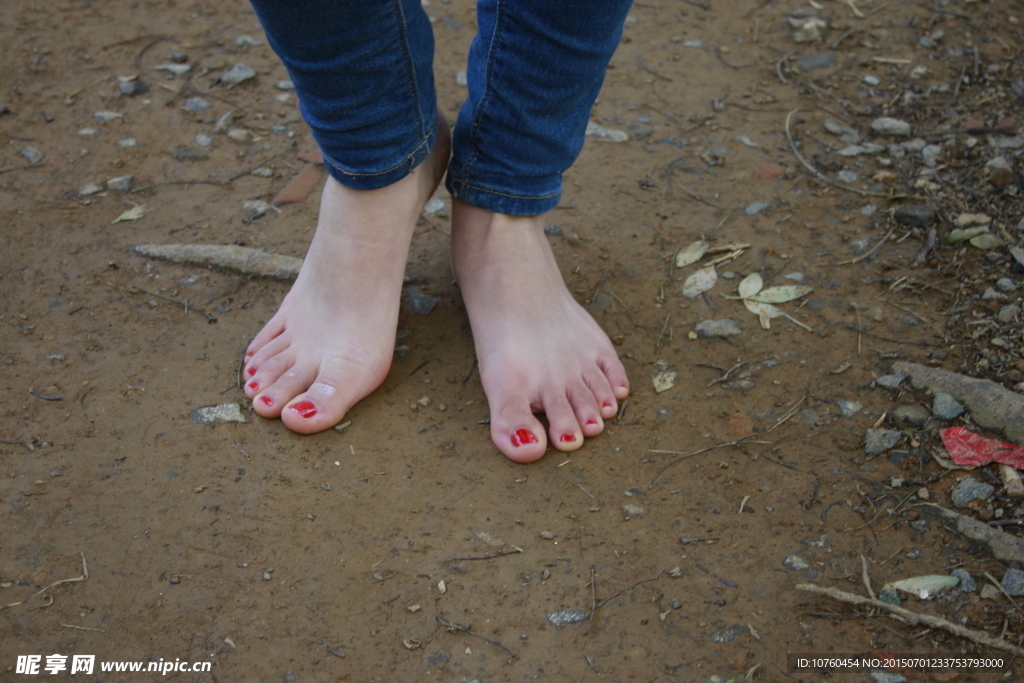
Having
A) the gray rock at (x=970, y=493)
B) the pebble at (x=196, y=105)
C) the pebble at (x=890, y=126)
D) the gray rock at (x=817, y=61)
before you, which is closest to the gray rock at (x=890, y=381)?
the gray rock at (x=970, y=493)

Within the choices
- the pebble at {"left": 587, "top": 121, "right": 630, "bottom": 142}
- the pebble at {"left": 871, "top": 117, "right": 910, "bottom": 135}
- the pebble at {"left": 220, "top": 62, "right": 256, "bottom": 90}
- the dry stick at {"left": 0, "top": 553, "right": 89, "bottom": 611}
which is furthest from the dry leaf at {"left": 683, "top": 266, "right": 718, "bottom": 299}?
the pebble at {"left": 220, "top": 62, "right": 256, "bottom": 90}

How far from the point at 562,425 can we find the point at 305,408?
18.3 inches

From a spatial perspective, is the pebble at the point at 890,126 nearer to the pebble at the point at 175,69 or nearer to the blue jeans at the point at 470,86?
the blue jeans at the point at 470,86

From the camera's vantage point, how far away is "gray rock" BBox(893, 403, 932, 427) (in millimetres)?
1337

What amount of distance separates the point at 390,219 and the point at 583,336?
0.43m

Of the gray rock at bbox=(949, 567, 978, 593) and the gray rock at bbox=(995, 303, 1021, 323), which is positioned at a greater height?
the gray rock at bbox=(995, 303, 1021, 323)

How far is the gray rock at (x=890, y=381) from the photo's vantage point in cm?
141

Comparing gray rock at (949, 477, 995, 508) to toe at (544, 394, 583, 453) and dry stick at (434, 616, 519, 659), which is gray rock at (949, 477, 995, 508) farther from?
dry stick at (434, 616, 519, 659)

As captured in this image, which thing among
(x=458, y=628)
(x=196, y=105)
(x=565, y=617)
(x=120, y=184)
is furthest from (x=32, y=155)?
(x=565, y=617)

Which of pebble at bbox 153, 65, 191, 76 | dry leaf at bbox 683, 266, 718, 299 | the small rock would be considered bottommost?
the small rock

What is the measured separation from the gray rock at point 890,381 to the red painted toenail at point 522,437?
0.68 meters

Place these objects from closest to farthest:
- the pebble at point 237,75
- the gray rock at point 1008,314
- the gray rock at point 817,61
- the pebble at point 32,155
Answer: the gray rock at point 1008,314 < the pebble at point 32,155 < the pebble at point 237,75 < the gray rock at point 817,61

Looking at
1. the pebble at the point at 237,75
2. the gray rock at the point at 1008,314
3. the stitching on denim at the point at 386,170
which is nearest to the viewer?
the stitching on denim at the point at 386,170

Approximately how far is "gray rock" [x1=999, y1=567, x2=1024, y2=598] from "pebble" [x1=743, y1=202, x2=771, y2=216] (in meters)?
1.02
